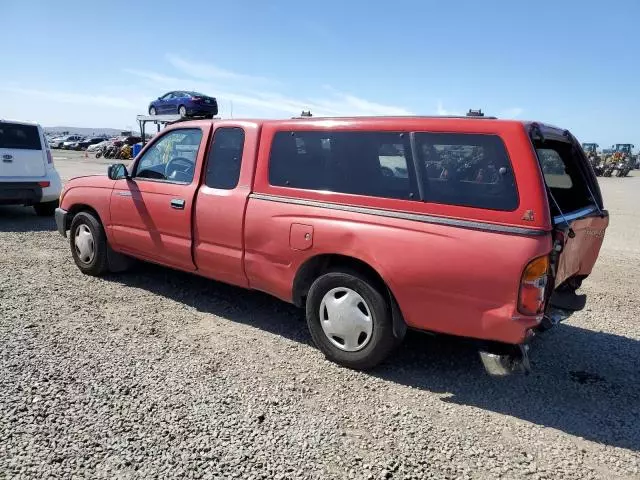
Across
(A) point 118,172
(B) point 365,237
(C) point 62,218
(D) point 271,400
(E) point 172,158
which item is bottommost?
(D) point 271,400

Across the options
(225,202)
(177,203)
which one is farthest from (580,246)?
(177,203)

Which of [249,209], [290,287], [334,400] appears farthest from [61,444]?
[249,209]

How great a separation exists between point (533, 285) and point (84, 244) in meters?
4.85

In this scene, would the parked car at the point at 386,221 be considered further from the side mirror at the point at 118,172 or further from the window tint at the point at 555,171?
the side mirror at the point at 118,172

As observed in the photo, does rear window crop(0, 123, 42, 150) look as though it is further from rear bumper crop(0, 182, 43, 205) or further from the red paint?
the red paint

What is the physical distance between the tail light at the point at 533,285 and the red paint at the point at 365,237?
0.04 metres

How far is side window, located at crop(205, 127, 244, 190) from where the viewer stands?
424cm

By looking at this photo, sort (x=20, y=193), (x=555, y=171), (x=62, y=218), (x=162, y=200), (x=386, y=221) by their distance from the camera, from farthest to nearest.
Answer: (x=20, y=193) → (x=62, y=218) → (x=162, y=200) → (x=555, y=171) → (x=386, y=221)

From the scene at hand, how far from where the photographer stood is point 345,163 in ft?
11.9

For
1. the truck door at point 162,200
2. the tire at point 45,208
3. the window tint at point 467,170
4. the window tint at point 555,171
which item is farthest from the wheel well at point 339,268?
the tire at point 45,208

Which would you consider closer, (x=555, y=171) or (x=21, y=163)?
(x=555, y=171)

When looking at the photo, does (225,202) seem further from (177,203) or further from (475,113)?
(475,113)

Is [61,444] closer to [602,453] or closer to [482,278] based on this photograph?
[482,278]

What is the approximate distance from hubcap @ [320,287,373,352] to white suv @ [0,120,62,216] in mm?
7412
